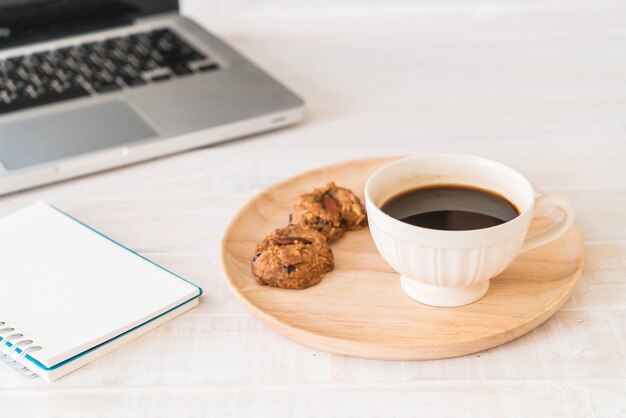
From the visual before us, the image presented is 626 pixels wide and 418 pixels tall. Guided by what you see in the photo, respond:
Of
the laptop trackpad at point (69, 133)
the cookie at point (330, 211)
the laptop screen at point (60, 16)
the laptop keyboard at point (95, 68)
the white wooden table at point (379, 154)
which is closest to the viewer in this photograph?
the white wooden table at point (379, 154)

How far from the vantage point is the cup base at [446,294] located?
71 cm

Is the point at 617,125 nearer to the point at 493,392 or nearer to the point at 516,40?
the point at 516,40

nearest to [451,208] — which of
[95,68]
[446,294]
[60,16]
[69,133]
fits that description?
[446,294]

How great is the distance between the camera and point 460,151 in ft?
3.42

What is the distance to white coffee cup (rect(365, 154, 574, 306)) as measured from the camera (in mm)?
657

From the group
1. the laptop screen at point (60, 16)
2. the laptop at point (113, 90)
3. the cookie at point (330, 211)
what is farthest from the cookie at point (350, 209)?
the laptop screen at point (60, 16)

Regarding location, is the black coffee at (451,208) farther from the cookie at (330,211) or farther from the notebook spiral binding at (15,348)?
the notebook spiral binding at (15,348)

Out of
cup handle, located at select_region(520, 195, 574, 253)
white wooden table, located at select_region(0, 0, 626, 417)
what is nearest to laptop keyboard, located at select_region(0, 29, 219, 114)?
white wooden table, located at select_region(0, 0, 626, 417)

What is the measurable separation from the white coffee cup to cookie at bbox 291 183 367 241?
80 mm

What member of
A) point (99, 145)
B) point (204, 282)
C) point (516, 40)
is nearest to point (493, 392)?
point (204, 282)

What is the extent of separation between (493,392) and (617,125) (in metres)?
0.58

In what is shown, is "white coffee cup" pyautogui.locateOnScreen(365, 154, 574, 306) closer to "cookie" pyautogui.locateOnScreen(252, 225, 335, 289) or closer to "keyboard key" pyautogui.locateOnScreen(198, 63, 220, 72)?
"cookie" pyautogui.locateOnScreen(252, 225, 335, 289)

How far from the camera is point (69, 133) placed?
3.32ft

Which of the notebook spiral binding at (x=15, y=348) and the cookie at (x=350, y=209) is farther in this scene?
the cookie at (x=350, y=209)
